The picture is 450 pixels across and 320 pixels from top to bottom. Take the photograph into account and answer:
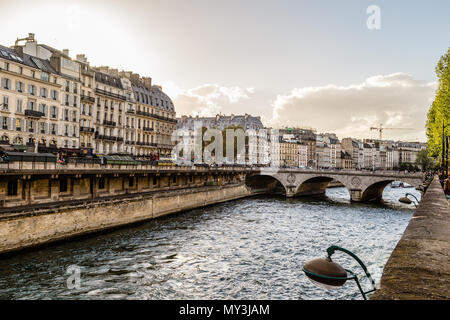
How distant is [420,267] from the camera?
665 cm

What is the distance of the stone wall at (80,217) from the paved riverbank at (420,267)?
25769 mm

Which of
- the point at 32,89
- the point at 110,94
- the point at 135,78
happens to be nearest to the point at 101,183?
the point at 32,89

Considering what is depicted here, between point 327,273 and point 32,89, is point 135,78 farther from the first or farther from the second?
point 327,273

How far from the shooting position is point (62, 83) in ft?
194

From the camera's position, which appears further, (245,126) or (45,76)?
(245,126)

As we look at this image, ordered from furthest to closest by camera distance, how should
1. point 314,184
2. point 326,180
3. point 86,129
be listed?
point 326,180 < point 314,184 < point 86,129

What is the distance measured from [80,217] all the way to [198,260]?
42.1ft

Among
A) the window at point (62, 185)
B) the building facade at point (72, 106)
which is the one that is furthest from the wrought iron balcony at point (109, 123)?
the window at point (62, 185)

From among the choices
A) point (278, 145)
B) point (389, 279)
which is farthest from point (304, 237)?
A: point (278, 145)

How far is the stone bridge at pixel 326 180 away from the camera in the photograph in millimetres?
67688

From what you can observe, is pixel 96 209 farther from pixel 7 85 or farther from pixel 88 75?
pixel 88 75

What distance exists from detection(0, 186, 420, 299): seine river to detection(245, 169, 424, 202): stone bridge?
81.8ft

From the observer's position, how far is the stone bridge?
67688mm
